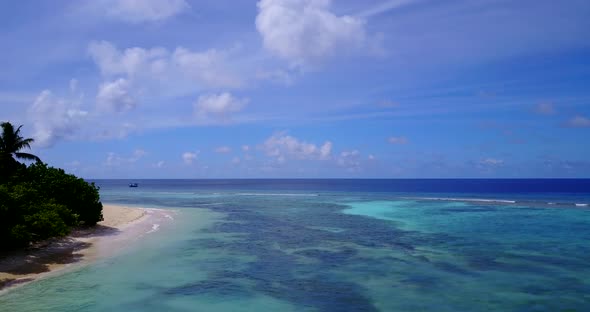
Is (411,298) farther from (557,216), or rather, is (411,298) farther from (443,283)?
(557,216)

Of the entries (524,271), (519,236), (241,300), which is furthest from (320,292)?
(519,236)

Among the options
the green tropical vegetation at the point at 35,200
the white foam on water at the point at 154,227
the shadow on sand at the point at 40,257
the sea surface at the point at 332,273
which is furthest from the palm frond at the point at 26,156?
the sea surface at the point at 332,273

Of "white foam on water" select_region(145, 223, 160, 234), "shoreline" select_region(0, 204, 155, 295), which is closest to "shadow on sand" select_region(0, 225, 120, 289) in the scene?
"shoreline" select_region(0, 204, 155, 295)

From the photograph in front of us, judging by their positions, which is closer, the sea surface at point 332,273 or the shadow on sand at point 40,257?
the sea surface at point 332,273

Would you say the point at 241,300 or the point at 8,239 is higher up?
the point at 8,239

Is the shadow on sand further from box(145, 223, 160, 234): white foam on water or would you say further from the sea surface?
box(145, 223, 160, 234): white foam on water

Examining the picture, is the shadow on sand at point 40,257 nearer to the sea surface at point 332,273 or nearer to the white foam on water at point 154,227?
the sea surface at point 332,273
